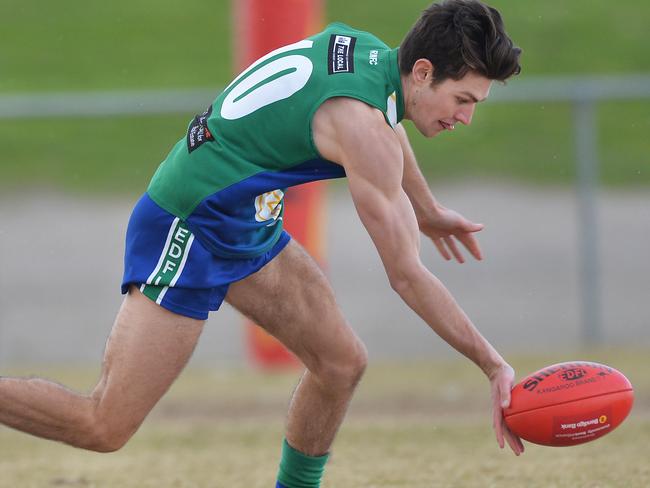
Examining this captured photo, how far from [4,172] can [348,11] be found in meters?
8.02

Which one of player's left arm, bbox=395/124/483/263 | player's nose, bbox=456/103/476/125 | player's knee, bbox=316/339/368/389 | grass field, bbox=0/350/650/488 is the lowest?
grass field, bbox=0/350/650/488

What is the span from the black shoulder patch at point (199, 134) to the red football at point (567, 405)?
5.09 feet

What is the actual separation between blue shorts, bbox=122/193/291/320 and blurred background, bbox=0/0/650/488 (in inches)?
18.9

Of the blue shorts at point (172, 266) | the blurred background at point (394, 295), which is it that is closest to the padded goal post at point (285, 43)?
the blurred background at point (394, 295)

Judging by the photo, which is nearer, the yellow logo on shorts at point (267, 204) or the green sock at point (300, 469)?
the yellow logo on shorts at point (267, 204)

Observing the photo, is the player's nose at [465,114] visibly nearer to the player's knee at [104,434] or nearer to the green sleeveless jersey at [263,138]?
the green sleeveless jersey at [263,138]

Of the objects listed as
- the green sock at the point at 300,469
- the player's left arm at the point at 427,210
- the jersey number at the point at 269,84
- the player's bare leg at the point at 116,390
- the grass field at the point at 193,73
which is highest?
the jersey number at the point at 269,84

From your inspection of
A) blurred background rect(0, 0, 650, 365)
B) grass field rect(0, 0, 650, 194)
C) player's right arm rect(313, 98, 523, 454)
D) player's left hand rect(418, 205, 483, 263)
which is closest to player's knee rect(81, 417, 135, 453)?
player's right arm rect(313, 98, 523, 454)

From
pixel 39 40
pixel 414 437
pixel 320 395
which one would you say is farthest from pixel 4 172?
pixel 320 395

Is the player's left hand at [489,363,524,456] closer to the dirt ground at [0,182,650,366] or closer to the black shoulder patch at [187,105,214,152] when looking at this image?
the black shoulder patch at [187,105,214,152]

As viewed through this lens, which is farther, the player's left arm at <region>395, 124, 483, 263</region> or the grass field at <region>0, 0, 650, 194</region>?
the grass field at <region>0, 0, 650, 194</region>

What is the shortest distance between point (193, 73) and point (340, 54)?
15.9 meters

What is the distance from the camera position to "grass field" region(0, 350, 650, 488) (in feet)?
20.0

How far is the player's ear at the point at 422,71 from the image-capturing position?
4.54 m
